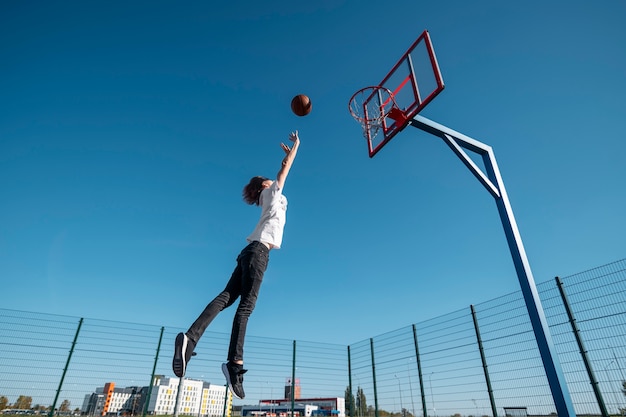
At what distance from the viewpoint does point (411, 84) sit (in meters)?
6.93

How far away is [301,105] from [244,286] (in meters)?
3.23

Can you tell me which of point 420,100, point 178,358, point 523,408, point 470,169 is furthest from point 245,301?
point 523,408

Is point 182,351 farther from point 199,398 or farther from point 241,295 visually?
point 199,398

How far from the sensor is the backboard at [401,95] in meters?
6.38

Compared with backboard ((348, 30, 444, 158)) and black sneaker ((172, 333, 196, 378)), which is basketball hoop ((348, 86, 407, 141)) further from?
black sneaker ((172, 333, 196, 378))

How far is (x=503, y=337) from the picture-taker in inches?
277

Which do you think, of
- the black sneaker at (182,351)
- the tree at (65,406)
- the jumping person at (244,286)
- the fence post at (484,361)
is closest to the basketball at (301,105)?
the jumping person at (244,286)

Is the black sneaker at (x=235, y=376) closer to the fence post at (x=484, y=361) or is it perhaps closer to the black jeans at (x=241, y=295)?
the black jeans at (x=241, y=295)

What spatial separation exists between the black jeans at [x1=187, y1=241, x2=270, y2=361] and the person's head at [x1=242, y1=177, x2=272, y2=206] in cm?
75

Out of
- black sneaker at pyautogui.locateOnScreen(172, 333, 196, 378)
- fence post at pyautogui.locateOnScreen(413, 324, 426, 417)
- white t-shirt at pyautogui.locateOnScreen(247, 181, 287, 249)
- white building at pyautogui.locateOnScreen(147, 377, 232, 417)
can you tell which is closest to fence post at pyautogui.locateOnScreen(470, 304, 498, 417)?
fence post at pyautogui.locateOnScreen(413, 324, 426, 417)

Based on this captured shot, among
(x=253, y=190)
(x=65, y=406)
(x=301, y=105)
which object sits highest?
(x=301, y=105)

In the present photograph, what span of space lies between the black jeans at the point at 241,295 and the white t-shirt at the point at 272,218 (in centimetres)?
10

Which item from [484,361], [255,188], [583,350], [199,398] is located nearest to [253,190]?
[255,188]

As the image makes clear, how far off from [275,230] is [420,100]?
471cm
